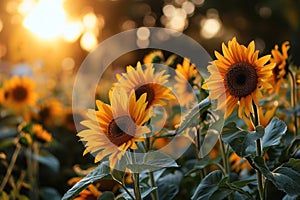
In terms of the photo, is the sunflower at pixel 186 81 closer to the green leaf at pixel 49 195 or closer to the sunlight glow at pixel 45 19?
the green leaf at pixel 49 195

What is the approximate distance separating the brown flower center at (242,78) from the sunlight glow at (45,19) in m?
3.13

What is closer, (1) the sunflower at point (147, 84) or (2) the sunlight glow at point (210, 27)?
(1) the sunflower at point (147, 84)

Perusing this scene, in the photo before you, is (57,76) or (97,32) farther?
(97,32)

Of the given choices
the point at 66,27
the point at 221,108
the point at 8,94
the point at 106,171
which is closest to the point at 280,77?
the point at 221,108

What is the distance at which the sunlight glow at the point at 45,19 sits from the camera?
3.94 m

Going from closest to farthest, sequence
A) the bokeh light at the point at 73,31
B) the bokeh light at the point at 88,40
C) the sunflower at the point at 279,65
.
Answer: the sunflower at the point at 279,65, the bokeh light at the point at 73,31, the bokeh light at the point at 88,40

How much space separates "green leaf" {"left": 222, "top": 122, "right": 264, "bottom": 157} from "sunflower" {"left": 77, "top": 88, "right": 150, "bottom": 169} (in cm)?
15

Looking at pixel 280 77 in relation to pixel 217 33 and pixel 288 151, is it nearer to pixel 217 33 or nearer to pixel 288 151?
pixel 288 151

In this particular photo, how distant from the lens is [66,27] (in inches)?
188

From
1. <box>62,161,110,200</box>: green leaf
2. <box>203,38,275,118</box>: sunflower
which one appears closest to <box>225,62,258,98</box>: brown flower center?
<box>203,38,275,118</box>: sunflower

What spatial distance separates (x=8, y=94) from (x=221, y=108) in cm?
170

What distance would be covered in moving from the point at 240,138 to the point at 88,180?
0.93 feet

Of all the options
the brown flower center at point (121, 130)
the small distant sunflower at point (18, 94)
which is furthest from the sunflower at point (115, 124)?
the small distant sunflower at point (18, 94)

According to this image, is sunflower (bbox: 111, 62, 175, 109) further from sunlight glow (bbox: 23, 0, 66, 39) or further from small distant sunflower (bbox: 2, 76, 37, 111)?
sunlight glow (bbox: 23, 0, 66, 39)
